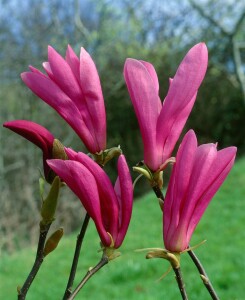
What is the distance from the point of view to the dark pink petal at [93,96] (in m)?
0.85

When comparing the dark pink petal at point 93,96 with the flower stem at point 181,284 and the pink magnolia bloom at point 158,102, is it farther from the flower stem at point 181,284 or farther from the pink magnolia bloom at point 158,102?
the flower stem at point 181,284

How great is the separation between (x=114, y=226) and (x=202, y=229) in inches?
231

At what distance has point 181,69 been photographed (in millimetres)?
832

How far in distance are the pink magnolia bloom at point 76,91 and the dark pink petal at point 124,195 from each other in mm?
97

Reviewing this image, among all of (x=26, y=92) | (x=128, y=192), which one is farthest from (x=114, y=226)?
(x=26, y=92)

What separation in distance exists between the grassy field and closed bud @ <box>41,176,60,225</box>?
3412mm

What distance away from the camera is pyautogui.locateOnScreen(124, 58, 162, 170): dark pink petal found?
2.73ft

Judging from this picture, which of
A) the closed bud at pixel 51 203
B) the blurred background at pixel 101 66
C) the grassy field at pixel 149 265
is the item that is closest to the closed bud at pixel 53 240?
the closed bud at pixel 51 203

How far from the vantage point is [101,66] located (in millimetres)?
10633

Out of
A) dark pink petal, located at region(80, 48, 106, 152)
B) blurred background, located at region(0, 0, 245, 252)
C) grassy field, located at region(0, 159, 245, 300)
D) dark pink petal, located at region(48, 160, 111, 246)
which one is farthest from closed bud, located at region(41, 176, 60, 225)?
blurred background, located at region(0, 0, 245, 252)

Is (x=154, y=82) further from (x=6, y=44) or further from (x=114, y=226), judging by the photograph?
(x=6, y=44)

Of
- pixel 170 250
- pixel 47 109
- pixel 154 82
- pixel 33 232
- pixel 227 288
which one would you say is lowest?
pixel 33 232

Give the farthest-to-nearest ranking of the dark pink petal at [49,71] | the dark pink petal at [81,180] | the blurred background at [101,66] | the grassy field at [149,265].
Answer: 1. the blurred background at [101,66]
2. the grassy field at [149,265]
3. the dark pink petal at [49,71]
4. the dark pink petal at [81,180]

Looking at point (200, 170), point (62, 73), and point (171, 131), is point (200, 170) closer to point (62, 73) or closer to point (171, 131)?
point (171, 131)
